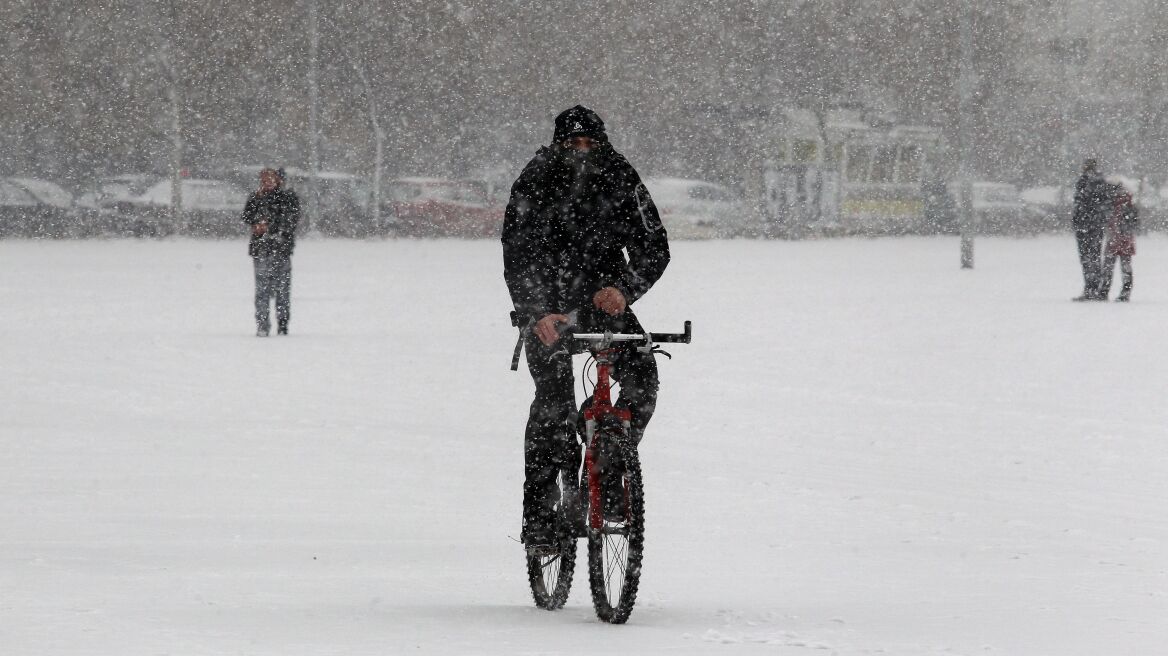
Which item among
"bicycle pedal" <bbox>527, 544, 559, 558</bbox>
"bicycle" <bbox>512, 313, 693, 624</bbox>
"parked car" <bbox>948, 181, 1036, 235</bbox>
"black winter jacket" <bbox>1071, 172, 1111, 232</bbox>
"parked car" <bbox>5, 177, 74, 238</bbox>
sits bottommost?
"parked car" <bbox>5, 177, 74, 238</bbox>

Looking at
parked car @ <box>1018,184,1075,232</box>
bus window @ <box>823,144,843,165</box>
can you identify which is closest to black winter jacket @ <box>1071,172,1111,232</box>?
bus window @ <box>823,144,843,165</box>

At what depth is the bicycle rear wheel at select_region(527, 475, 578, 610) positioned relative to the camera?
610cm

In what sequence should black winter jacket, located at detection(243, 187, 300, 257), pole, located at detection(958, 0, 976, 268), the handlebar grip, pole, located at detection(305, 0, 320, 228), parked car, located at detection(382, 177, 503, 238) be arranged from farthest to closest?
pole, located at detection(305, 0, 320, 228)
parked car, located at detection(382, 177, 503, 238)
pole, located at detection(958, 0, 976, 268)
black winter jacket, located at detection(243, 187, 300, 257)
the handlebar grip

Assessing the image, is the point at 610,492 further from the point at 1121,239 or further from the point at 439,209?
the point at 439,209

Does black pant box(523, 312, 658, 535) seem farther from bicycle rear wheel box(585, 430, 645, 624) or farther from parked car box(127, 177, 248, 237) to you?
parked car box(127, 177, 248, 237)

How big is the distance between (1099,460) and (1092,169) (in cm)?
1444

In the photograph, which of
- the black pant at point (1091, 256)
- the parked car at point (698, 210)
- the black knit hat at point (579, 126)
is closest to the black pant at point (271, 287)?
the black pant at point (1091, 256)

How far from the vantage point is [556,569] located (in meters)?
6.26

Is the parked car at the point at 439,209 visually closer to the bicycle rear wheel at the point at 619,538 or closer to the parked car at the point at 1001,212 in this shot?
the parked car at the point at 1001,212

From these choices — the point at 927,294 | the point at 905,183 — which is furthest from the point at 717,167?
the point at 927,294

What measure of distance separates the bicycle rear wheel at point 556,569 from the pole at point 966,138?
88.4 ft

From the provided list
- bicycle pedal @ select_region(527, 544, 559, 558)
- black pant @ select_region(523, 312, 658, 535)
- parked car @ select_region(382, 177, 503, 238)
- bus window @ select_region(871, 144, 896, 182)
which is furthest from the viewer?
bus window @ select_region(871, 144, 896, 182)

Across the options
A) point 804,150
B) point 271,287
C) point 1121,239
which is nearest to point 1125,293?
point 1121,239

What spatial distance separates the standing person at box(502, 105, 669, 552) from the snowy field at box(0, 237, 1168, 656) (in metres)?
0.83
